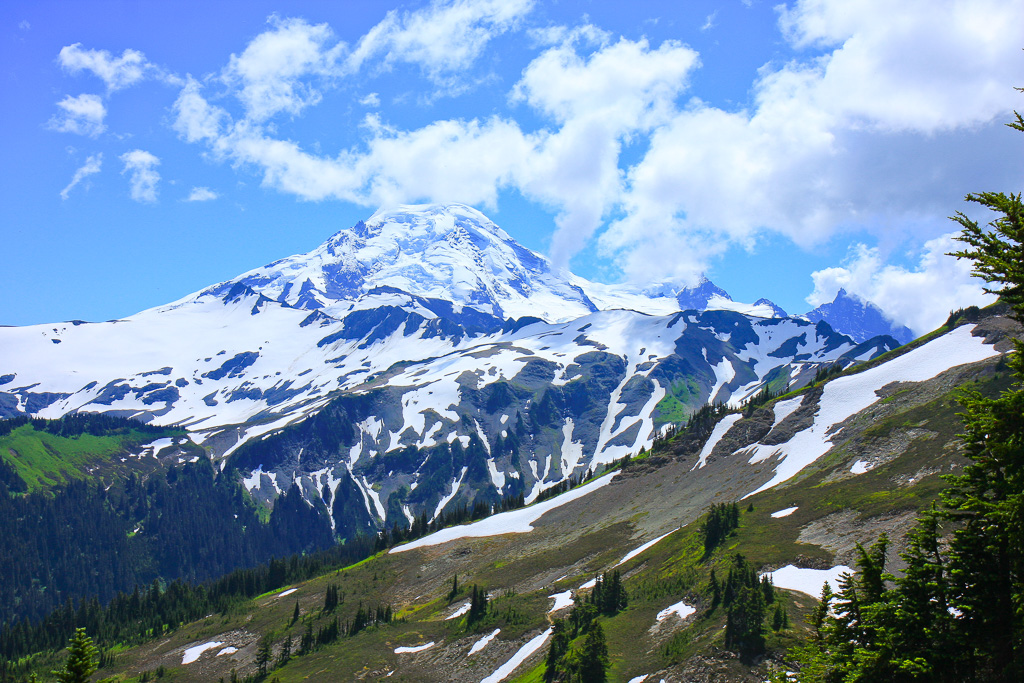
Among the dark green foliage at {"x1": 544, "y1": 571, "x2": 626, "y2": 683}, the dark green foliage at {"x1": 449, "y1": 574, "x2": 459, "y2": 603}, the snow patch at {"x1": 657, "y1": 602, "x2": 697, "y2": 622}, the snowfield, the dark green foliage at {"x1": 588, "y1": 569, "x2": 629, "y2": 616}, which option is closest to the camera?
the dark green foliage at {"x1": 544, "y1": 571, "x2": 626, "y2": 683}

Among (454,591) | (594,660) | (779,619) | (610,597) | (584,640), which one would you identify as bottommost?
(454,591)

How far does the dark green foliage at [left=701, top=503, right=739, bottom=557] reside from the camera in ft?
269

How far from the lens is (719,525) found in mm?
84438

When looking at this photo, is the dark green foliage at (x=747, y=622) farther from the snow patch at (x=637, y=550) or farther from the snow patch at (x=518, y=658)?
the snow patch at (x=637, y=550)

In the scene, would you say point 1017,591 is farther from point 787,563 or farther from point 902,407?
point 902,407

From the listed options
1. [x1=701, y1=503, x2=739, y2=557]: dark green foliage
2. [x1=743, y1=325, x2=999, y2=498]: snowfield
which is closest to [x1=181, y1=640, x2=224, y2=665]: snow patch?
[x1=701, y1=503, x2=739, y2=557]: dark green foliage

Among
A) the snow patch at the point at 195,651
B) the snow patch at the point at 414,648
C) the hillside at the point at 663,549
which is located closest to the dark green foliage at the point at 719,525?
the hillside at the point at 663,549

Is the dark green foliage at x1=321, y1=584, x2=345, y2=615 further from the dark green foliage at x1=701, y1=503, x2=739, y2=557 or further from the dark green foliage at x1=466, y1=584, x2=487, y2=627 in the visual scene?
the dark green foliage at x1=701, y1=503, x2=739, y2=557

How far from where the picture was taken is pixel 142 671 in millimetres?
103875

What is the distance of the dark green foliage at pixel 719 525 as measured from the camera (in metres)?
81.9

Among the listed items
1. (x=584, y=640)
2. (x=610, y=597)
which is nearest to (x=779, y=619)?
(x=584, y=640)

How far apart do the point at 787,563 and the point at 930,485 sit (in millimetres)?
18203

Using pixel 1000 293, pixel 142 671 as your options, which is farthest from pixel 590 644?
pixel 142 671

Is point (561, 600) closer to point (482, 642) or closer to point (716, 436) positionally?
point (482, 642)
